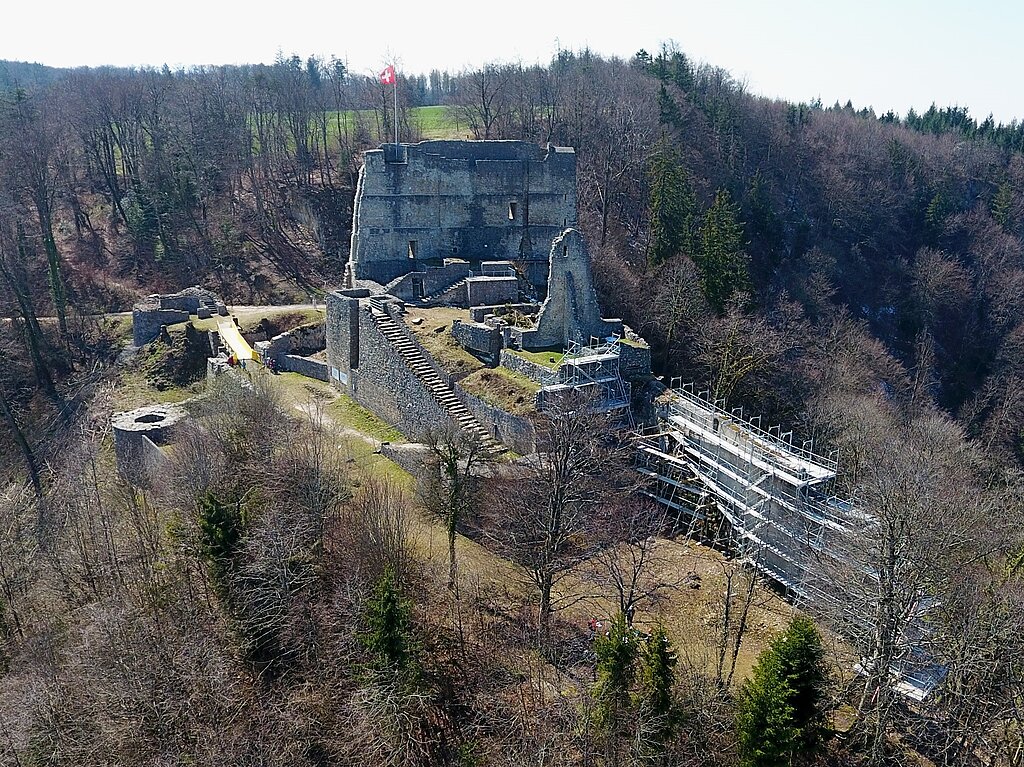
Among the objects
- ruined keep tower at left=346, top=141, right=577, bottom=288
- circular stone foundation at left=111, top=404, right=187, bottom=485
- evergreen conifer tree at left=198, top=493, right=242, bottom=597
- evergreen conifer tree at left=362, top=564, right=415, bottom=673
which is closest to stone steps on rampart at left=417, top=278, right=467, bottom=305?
ruined keep tower at left=346, top=141, right=577, bottom=288

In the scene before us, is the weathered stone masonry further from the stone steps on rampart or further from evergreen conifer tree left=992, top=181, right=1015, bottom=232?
evergreen conifer tree left=992, top=181, right=1015, bottom=232

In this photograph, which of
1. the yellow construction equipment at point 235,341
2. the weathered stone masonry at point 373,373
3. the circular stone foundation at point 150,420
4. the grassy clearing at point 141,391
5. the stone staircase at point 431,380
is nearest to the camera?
the stone staircase at point 431,380

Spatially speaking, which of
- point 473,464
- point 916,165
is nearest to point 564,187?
point 473,464

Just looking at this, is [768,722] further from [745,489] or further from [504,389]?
[504,389]

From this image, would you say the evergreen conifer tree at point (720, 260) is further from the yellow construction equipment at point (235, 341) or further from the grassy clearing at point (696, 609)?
the yellow construction equipment at point (235, 341)

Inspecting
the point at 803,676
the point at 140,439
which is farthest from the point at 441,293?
the point at 803,676

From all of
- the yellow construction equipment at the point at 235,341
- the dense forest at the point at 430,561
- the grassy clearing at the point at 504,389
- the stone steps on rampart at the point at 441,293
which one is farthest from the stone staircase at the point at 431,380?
the yellow construction equipment at the point at 235,341
